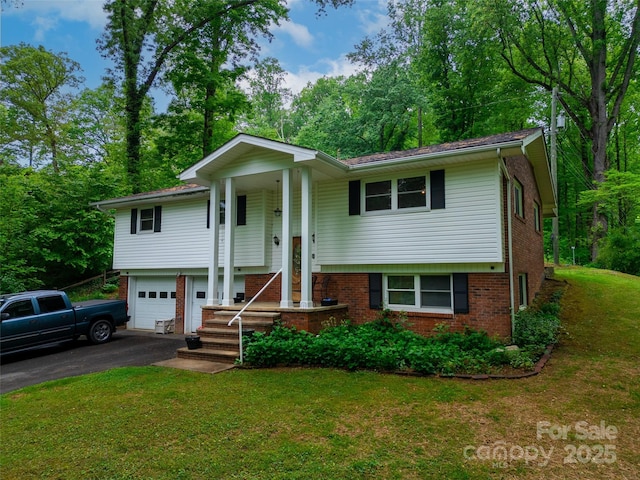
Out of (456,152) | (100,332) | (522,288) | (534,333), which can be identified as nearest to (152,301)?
(100,332)

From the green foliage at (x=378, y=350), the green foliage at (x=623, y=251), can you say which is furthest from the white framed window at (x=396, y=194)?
the green foliage at (x=623, y=251)

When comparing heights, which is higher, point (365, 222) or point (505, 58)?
point (505, 58)

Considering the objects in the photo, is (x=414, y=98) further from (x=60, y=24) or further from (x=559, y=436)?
(x=559, y=436)

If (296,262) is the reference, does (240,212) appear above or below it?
above

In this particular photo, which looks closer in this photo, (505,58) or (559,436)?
(559,436)

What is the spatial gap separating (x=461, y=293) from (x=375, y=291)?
6.66ft


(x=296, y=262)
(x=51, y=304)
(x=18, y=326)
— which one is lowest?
(x=18, y=326)

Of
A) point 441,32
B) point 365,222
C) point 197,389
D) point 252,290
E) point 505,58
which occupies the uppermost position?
point 441,32

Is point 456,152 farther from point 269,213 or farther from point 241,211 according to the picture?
point 241,211

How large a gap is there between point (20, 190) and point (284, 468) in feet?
54.7

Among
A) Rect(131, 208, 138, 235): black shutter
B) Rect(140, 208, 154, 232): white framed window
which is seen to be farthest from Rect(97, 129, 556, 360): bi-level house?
Rect(131, 208, 138, 235): black shutter

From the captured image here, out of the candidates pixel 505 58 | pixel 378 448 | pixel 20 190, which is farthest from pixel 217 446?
pixel 505 58

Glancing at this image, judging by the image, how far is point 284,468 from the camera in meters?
3.61

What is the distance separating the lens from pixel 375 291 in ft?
30.6
